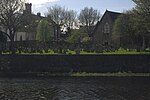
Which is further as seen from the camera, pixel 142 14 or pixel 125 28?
pixel 125 28

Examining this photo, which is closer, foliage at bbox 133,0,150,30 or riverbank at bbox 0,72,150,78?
riverbank at bbox 0,72,150,78

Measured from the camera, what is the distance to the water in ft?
103

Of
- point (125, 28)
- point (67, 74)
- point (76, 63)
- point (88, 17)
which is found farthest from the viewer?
point (88, 17)

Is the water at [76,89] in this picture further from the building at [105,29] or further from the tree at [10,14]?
the building at [105,29]

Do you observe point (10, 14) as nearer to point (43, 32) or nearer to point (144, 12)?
point (43, 32)

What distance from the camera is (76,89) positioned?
36.0 m

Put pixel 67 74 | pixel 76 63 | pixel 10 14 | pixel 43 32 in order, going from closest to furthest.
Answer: pixel 67 74, pixel 76 63, pixel 10 14, pixel 43 32

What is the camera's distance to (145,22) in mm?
56719

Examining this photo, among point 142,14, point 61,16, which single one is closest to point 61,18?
point 61,16

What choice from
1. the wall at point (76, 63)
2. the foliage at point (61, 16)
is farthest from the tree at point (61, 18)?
the wall at point (76, 63)

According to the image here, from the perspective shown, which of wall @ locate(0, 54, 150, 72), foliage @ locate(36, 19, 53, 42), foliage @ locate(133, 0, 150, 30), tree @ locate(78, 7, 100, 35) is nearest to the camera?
wall @ locate(0, 54, 150, 72)

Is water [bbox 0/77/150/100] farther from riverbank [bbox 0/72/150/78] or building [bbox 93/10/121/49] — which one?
building [bbox 93/10/121/49]

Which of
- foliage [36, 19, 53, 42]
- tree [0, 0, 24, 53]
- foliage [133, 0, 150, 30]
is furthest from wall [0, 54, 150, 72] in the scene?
foliage [36, 19, 53, 42]

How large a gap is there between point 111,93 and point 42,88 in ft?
24.3
